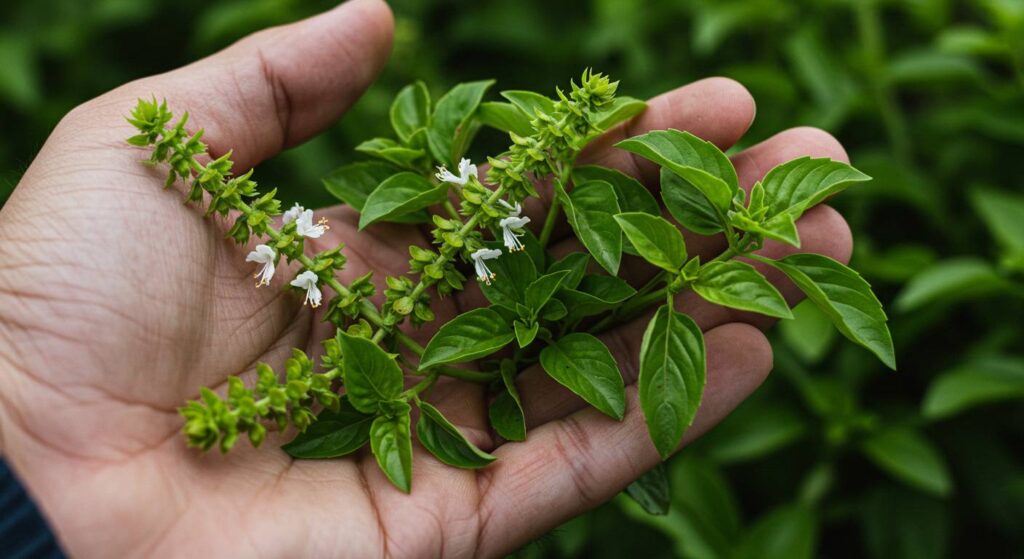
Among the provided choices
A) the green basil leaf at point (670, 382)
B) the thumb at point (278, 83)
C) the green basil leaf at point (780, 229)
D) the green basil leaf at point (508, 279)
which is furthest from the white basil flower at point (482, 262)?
the thumb at point (278, 83)

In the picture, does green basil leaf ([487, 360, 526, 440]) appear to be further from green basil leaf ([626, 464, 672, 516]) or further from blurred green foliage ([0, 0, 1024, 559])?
blurred green foliage ([0, 0, 1024, 559])

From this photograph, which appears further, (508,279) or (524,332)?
(508,279)

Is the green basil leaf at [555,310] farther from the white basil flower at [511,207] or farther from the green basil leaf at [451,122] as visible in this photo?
the green basil leaf at [451,122]

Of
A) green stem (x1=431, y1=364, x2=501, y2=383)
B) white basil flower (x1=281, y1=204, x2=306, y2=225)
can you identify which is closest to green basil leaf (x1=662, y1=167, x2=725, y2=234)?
green stem (x1=431, y1=364, x2=501, y2=383)

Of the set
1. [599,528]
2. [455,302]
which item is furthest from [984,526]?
[455,302]

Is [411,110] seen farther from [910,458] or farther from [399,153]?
[910,458]

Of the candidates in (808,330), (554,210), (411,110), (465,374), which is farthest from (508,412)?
(808,330)

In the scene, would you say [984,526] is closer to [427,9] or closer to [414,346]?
[414,346]
